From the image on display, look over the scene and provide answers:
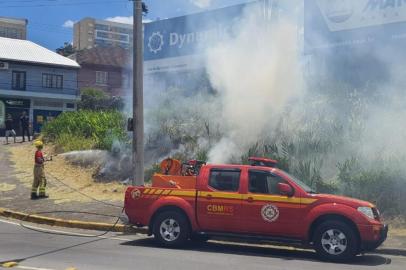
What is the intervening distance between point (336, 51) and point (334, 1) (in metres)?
1.82

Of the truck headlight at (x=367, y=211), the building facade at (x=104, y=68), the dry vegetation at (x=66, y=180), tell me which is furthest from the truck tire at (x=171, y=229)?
the building facade at (x=104, y=68)

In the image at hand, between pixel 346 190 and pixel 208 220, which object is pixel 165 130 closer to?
pixel 346 190

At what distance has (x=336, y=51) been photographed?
20375 mm

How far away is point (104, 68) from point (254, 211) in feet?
165

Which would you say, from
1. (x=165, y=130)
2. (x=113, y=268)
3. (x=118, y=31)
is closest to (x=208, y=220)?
(x=113, y=268)

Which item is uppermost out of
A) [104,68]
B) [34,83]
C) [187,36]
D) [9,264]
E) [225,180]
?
[104,68]

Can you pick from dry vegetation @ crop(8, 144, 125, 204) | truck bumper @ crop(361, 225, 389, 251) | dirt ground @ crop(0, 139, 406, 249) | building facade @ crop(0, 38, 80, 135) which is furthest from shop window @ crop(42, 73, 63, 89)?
truck bumper @ crop(361, 225, 389, 251)

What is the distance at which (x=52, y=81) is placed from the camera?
163 ft

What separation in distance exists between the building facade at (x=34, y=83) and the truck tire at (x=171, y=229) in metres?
38.0

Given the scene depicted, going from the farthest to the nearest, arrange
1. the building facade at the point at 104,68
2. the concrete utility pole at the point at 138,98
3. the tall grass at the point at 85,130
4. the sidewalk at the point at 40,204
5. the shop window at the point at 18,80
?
the building facade at the point at 104,68 → the shop window at the point at 18,80 → the tall grass at the point at 85,130 → the sidewalk at the point at 40,204 → the concrete utility pole at the point at 138,98

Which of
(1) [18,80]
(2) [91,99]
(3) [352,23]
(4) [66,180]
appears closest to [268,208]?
(4) [66,180]

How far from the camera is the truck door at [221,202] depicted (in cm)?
992

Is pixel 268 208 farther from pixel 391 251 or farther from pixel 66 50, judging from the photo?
pixel 66 50

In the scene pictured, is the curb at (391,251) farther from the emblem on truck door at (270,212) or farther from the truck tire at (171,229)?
the truck tire at (171,229)
